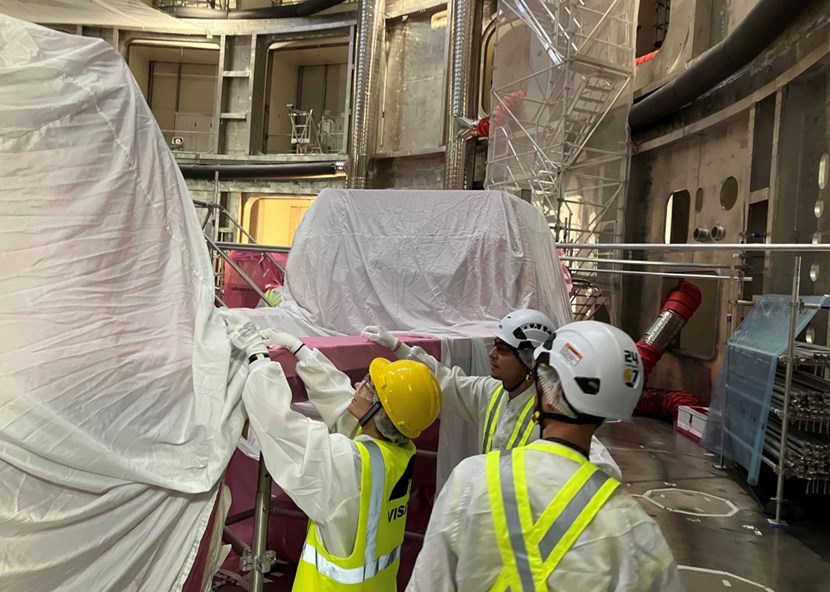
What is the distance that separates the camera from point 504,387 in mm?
2643

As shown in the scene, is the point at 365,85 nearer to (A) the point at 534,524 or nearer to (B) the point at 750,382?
(B) the point at 750,382

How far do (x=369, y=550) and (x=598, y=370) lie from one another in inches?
41.7

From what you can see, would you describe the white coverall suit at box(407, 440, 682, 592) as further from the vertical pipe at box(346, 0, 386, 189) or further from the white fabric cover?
the vertical pipe at box(346, 0, 386, 189)

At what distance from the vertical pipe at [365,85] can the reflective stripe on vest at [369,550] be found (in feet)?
33.2

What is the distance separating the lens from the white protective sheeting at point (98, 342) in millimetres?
1580

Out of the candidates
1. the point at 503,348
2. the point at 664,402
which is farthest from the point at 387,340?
the point at 664,402

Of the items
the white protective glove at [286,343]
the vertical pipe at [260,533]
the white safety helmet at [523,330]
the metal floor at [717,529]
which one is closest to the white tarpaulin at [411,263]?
the white safety helmet at [523,330]

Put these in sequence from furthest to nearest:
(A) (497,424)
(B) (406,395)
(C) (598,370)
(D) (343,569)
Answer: (A) (497,424) < (B) (406,395) < (D) (343,569) < (C) (598,370)

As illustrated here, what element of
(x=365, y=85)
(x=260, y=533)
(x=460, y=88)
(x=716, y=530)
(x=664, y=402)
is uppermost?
(x=365, y=85)

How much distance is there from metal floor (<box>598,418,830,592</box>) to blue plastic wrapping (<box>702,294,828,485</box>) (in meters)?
0.31

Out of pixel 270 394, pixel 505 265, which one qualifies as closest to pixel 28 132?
pixel 270 394

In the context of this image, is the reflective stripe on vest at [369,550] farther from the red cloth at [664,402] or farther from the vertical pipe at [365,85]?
the vertical pipe at [365,85]

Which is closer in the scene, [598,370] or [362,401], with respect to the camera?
[598,370]

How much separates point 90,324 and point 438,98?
10.7m
